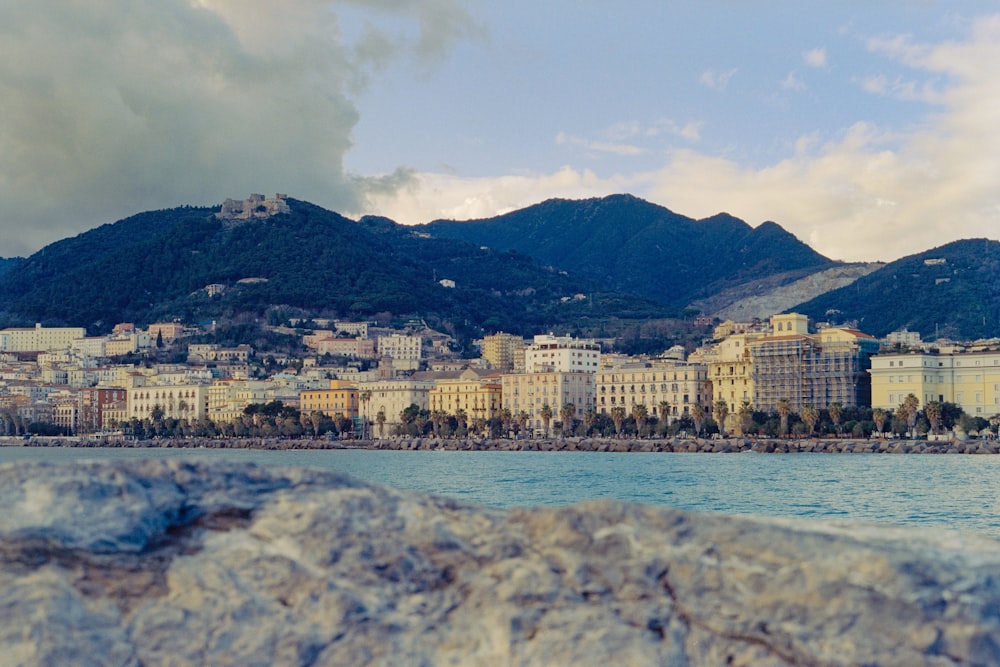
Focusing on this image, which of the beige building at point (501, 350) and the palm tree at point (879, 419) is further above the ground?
the beige building at point (501, 350)

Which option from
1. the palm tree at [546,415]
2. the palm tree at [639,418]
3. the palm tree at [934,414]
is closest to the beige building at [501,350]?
the palm tree at [546,415]

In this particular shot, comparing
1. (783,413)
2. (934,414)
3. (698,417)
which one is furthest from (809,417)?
(698,417)

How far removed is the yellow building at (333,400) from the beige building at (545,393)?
2027cm

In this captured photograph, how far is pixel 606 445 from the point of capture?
10206 cm

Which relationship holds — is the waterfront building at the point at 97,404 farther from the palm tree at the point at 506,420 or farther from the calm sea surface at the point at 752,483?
the calm sea surface at the point at 752,483

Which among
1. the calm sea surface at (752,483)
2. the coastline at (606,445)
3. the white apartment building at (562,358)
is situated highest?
the white apartment building at (562,358)

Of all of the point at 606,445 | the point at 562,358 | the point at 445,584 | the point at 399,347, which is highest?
the point at 399,347

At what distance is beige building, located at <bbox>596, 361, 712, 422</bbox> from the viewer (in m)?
122

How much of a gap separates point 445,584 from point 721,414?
103187 millimetres

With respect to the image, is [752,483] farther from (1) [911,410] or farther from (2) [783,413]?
(2) [783,413]

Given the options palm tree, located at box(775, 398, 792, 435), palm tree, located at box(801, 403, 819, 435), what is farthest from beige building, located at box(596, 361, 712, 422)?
palm tree, located at box(801, 403, 819, 435)

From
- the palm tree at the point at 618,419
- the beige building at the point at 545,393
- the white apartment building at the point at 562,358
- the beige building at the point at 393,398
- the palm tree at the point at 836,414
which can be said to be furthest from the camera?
the white apartment building at the point at 562,358

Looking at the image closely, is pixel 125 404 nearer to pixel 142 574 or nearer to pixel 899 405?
pixel 899 405

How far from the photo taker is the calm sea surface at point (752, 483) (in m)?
38.2
